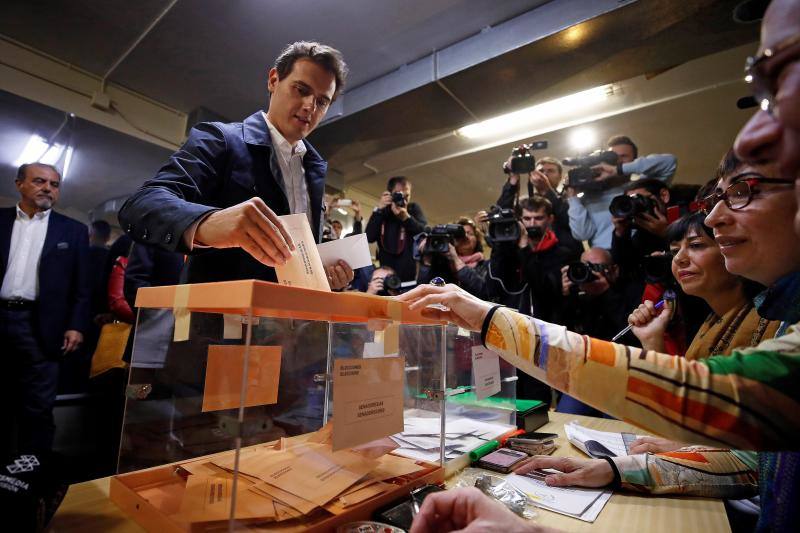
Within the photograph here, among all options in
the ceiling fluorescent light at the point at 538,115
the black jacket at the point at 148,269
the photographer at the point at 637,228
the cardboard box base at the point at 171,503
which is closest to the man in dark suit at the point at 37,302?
the black jacket at the point at 148,269

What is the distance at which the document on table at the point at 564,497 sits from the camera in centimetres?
75

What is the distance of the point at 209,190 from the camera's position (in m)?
1.14

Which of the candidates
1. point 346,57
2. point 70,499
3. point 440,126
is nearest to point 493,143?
point 440,126

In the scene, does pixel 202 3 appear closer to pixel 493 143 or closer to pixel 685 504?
pixel 493 143

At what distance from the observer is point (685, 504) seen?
822mm

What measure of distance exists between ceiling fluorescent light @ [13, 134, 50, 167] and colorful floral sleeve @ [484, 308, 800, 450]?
163 inches

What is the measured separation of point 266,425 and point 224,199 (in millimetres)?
679

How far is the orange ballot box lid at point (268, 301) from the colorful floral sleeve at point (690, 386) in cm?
29

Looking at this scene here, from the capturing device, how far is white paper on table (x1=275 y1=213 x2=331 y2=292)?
718 mm

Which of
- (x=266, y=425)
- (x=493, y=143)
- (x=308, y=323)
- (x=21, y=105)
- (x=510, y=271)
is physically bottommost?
(x=266, y=425)

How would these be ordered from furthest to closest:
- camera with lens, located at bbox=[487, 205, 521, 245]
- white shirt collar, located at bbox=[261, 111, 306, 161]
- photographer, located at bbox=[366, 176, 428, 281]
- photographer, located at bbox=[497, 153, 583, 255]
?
photographer, located at bbox=[366, 176, 428, 281] → photographer, located at bbox=[497, 153, 583, 255] → camera with lens, located at bbox=[487, 205, 521, 245] → white shirt collar, located at bbox=[261, 111, 306, 161]

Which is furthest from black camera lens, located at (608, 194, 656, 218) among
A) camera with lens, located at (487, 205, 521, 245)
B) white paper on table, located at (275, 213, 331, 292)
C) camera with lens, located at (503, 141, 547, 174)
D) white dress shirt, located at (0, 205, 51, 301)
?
white dress shirt, located at (0, 205, 51, 301)

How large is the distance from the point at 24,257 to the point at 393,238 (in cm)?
240

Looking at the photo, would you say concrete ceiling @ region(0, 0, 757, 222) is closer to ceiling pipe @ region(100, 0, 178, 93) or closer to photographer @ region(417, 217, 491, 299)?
ceiling pipe @ region(100, 0, 178, 93)
